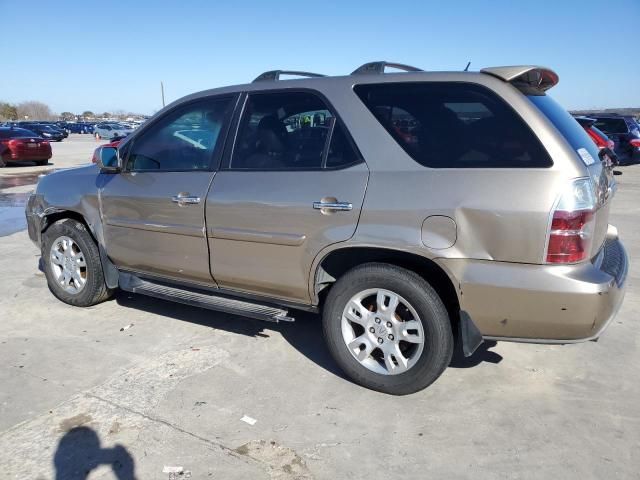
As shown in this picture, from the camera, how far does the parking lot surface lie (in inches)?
105

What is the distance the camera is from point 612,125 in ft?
56.2

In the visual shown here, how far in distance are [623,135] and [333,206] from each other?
54.9 feet

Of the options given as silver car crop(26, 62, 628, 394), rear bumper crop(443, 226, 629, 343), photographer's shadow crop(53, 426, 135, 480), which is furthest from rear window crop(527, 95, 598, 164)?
photographer's shadow crop(53, 426, 135, 480)

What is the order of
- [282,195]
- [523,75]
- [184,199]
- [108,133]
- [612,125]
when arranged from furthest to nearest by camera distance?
[108,133]
[612,125]
[184,199]
[282,195]
[523,75]

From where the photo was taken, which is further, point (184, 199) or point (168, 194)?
point (168, 194)

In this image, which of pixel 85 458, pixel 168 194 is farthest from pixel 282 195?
pixel 85 458

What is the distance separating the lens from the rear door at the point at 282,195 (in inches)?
127

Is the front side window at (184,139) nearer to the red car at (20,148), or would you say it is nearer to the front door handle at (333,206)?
the front door handle at (333,206)

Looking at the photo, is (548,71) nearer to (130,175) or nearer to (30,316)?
(130,175)

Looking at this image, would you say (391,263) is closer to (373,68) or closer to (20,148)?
(373,68)

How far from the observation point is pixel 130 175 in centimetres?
420

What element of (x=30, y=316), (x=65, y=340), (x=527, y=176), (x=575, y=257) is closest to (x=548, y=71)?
(x=527, y=176)

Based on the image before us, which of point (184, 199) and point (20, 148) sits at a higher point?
point (184, 199)

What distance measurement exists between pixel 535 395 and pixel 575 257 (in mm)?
1042
